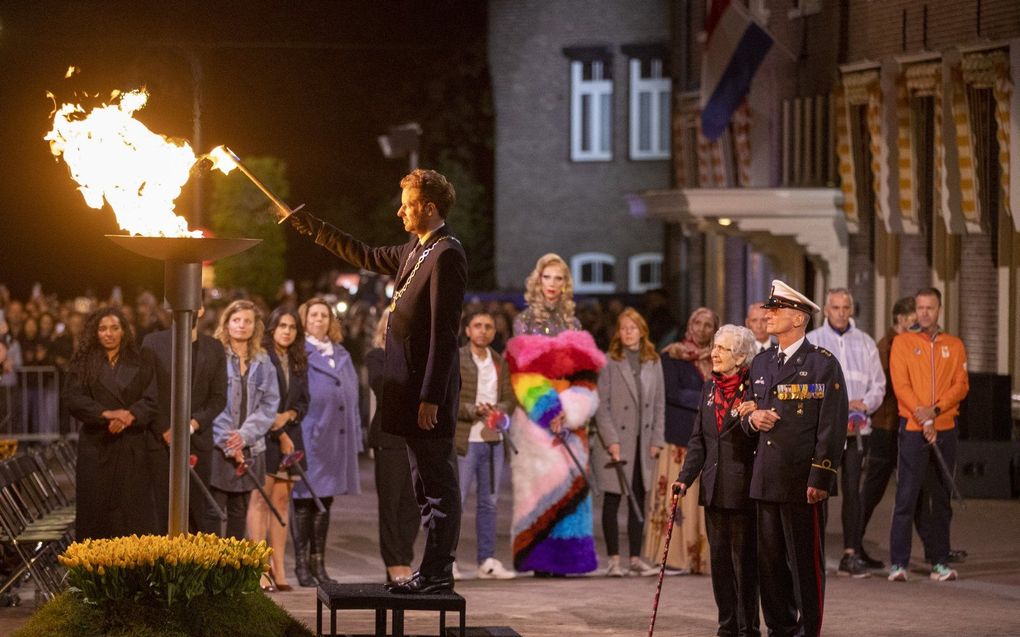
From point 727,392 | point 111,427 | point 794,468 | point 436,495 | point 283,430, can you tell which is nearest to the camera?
point 436,495

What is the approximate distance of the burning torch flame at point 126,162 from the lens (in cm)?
845

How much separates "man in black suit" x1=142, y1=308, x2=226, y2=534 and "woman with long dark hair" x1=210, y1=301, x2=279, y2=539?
0.13 m

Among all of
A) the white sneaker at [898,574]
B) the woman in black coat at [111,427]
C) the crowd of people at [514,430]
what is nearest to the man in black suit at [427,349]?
the crowd of people at [514,430]

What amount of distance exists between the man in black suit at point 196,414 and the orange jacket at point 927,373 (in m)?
4.94

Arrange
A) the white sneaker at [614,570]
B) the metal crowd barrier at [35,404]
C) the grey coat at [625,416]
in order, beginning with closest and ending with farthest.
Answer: the white sneaker at [614,570] → the grey coat at [625,416] → the metal crowd barrier at [35,404]

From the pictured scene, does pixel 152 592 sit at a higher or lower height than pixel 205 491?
lower

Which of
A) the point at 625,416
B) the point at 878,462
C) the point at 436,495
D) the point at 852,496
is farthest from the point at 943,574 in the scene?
the point at 436,495

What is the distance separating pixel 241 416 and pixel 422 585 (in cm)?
412

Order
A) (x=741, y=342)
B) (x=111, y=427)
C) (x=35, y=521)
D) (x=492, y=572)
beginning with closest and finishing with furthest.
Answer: (x=741, y=342), (x=111, y=427), (x=35, y=521), (x=492, y=572)

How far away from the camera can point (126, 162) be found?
27.7 ft

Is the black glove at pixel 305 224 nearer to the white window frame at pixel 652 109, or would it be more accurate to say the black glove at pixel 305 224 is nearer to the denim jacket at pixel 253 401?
the denim jacket at pixel 253 401

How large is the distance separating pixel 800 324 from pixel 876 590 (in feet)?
11.1

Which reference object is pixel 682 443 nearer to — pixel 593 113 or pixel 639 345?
pixel 639 345

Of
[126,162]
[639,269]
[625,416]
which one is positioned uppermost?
[639,269]
